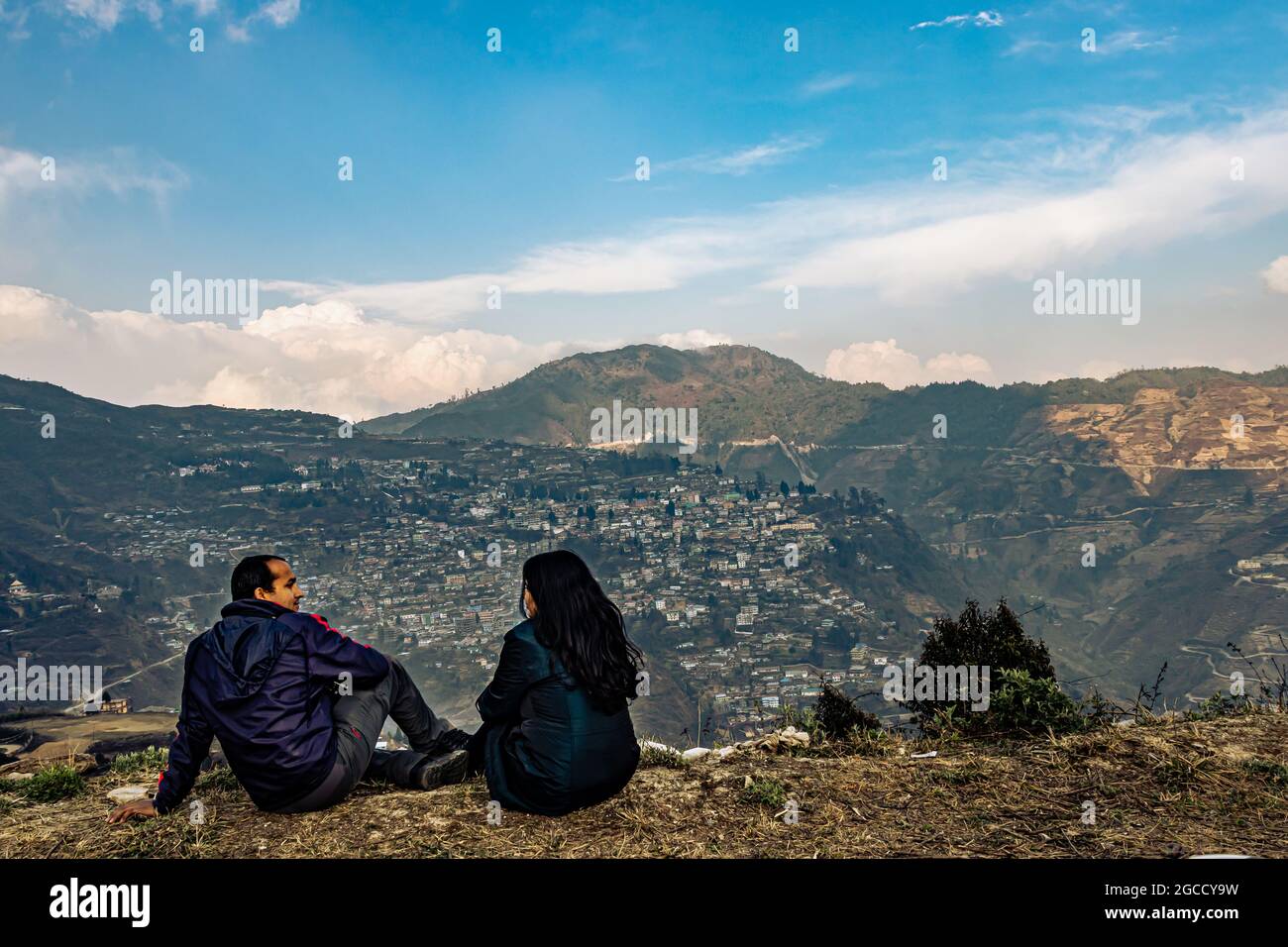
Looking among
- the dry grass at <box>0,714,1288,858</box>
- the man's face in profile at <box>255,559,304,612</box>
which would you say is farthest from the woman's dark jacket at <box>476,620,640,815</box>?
the man's face in profile at <box>255,559,304,612</box>

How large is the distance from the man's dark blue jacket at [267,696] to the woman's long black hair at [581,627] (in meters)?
1.13

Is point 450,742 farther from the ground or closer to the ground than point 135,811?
farther from the ground

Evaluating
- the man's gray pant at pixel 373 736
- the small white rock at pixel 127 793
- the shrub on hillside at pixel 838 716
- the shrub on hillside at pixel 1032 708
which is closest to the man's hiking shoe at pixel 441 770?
the man's gray pant at pixel 373 736

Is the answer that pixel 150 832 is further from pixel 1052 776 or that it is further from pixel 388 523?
pixel 388 523

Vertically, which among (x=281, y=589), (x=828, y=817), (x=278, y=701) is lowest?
(x=828, y=817)

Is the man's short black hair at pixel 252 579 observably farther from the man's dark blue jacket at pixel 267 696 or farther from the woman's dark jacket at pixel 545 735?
the woman's dark jacket at pixel 545 735

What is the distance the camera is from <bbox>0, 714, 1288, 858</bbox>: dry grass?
482cm

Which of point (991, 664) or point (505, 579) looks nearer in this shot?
point (991, 664)

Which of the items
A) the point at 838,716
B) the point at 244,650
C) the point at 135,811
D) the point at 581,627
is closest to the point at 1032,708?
the point at 838,716

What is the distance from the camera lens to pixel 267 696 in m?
4.89

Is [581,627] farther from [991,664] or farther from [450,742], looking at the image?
[991,664]

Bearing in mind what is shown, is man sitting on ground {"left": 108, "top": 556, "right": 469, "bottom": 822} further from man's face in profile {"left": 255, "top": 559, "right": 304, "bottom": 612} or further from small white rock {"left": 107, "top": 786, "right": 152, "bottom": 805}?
small white rock {"left": 107, "top": 786, "right": 152, "bottom": 805}

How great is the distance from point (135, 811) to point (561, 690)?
2.98m

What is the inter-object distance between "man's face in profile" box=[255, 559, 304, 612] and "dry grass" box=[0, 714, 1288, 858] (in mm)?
1363
